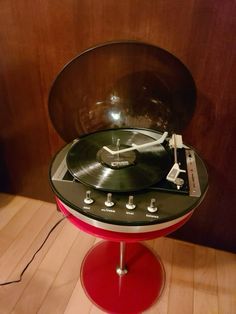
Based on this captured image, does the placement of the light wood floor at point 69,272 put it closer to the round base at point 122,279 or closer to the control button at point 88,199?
the round base at point 122,279

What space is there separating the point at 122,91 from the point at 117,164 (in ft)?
1.10

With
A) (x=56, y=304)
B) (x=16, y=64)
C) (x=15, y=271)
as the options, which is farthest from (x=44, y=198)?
(x=16, y=64)

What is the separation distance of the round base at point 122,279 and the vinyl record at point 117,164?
635mm

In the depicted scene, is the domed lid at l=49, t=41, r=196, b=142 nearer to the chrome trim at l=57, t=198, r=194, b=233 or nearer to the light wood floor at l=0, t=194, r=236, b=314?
the chrome trim at l=57, t=198, r=194, b=233

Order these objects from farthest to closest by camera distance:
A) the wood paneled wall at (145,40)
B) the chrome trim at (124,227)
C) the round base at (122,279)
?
the round base at (122,279), the wood paneled wall at (145,40), the chrome trim at (124,227)

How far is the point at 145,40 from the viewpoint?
939mm

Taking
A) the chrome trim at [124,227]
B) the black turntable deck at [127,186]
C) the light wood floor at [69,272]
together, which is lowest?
the light wood floor at [69,272]

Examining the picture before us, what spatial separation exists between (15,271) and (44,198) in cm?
49

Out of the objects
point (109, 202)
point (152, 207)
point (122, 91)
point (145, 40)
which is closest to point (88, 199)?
point (109, 202)

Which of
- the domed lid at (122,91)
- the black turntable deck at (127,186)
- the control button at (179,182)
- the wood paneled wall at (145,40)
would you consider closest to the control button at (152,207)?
the black turntable deck at (127,186)

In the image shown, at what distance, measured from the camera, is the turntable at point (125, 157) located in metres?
0.67

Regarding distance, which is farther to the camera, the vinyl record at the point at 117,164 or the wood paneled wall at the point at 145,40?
the wood paneled wall at the point at 145,40

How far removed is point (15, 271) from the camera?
120 centimetres

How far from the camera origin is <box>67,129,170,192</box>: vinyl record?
0.71 meters
